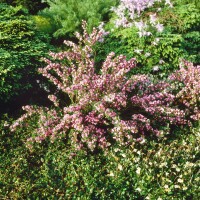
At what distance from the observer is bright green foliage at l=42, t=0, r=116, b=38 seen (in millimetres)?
8156

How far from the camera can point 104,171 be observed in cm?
476

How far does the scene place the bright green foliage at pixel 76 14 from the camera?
26.8ft

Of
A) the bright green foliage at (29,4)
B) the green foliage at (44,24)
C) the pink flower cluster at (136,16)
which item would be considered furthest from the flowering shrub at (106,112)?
the bright green foliage at (29,4)

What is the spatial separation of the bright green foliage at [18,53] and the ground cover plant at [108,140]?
42 cm

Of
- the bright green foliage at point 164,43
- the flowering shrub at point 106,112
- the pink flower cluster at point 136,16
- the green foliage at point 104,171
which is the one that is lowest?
the green foliage at point 104,171

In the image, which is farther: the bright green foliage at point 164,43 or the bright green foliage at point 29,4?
the bright green foliage at point 29,4

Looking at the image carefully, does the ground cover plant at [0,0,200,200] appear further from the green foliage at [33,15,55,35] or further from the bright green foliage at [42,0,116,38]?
the green foliage at [33,15,55,35]

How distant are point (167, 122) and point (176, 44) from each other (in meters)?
1.95

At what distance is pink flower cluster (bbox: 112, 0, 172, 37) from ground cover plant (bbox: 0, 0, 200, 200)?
1104 mm

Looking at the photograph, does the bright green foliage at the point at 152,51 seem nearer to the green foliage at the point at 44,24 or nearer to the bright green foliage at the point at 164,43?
the bright green foliage at the point at 164,43

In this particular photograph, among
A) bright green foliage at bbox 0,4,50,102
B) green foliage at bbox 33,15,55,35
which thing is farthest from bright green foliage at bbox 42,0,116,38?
bright green foliage at bbox 0,4,50,102

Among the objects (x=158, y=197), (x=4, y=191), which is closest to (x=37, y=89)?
(x=4, y=191)

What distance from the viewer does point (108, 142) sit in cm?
496

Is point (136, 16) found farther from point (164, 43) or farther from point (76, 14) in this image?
point (76, 14)
